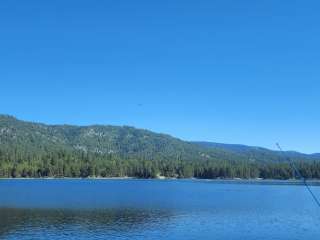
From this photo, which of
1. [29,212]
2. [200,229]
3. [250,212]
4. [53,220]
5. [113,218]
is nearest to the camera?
[200,229]

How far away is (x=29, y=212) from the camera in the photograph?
8044 cm

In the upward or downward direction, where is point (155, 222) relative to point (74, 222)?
downward

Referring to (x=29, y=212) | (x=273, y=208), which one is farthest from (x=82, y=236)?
(x=273, y=208)

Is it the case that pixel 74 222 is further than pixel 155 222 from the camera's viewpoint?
No

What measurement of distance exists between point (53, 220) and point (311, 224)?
3434 cm

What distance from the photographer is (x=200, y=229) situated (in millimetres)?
64250

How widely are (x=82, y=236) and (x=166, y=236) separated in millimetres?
9152

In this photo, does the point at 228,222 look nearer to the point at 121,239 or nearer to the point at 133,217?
the point at 133,217

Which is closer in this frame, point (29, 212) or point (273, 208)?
point (29, 212)

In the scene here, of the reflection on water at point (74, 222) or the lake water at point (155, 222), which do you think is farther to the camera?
the lake water at point (155, 222)

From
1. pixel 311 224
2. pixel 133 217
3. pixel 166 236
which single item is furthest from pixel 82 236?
pixel 311 224

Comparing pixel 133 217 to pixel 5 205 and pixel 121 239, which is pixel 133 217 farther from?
pixel 5 205

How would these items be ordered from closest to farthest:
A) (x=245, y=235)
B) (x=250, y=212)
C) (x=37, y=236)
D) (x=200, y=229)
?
(x=37, y=236) → (x=245, y=235) → (x=200, y=229) → (x=250, y=212)

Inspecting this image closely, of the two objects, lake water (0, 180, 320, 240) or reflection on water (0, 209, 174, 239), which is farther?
lake water (0, 180, 320, 240)
